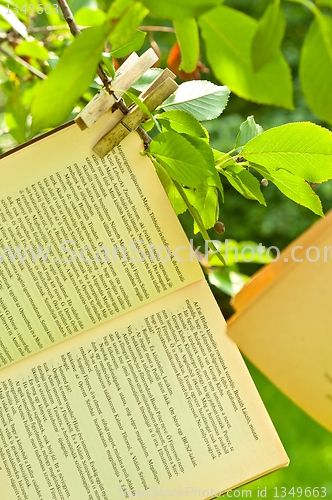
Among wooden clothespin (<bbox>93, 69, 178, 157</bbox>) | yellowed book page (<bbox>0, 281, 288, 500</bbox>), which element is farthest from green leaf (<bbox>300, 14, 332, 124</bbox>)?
yellowed book page (<bbox>0, 281, 288, 500</bbox>)

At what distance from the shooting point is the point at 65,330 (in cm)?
58

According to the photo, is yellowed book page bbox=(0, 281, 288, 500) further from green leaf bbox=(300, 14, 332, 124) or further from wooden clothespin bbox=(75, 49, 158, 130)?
green leaf bbox=(300, 14, 332, 124)

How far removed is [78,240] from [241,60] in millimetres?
333

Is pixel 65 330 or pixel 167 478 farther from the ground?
pixel 65 330

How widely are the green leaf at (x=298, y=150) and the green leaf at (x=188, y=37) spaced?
0.21m

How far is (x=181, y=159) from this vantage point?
46 centimetres

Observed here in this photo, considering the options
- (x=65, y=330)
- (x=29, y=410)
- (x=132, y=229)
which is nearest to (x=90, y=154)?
(x=132, y=229)

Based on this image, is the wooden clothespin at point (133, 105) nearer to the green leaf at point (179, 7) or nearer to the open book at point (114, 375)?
the open book at point (114, 375)

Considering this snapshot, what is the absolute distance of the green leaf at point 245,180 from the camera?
0.51 m

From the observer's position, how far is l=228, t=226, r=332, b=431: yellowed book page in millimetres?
360

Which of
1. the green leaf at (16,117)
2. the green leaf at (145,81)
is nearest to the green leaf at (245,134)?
the green leaf at (145,81)

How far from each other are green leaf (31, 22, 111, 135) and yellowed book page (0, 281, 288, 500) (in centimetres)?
35

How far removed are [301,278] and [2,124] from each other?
0.65 m

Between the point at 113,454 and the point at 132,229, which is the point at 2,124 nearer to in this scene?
the point at 132,229
